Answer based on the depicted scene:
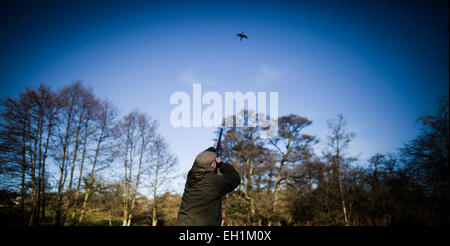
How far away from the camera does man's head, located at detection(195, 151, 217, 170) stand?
2844 millimetres

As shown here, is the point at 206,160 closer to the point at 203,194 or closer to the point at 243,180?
the point at 203,194

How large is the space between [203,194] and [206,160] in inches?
20.4

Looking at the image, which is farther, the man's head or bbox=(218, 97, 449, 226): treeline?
bbox=(218, 97, 449, 226): treeline

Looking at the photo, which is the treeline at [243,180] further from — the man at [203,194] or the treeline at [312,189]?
the man at [203,194]

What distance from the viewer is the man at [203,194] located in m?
2.84

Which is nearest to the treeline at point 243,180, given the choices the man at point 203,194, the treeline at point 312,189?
the treeline at point 312,189

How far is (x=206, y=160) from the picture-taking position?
2848mm

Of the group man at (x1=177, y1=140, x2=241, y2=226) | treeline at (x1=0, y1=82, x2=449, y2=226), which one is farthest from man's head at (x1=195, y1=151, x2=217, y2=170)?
treeline at (x1=0, y1=82, x2=449, y2=226)

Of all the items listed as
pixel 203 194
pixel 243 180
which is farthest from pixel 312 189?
pixel 203 194

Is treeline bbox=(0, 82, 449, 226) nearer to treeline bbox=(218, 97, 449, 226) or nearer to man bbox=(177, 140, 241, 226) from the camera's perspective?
treeline bbox=(218, 97, 449, 226)

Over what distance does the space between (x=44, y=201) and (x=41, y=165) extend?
6.35ft
